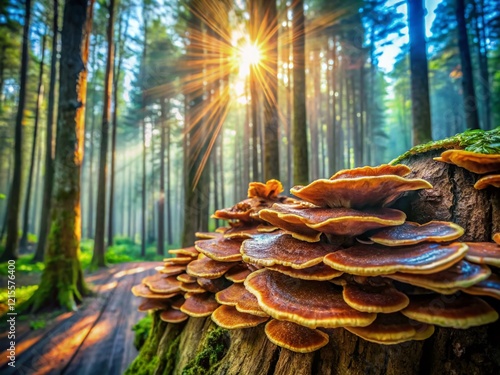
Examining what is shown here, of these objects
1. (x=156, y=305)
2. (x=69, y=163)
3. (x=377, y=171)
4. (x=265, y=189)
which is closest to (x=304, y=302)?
(x=377, y=171)

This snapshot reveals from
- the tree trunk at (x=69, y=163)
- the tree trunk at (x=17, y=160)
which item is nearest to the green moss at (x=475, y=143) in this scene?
the tree trunk at (x=69, y=163)

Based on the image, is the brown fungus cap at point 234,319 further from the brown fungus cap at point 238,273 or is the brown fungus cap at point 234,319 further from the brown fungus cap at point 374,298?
the brown fungus cap at point 374,298

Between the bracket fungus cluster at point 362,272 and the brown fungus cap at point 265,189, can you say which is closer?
the bracket fungus cluster at point 362,272

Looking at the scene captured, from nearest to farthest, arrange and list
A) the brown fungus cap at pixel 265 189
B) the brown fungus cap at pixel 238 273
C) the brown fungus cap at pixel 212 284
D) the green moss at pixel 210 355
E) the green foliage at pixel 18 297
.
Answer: the brown fungus cap at pixel 238 273 < the green moss at pixel 210 355 < the brown fungus cap at pixel 212 284 < the brown fungus cap at pixel 265 189 < the green foliage at pixel 18 297

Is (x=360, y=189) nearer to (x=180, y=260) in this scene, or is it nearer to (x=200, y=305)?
(x=200, y=305)

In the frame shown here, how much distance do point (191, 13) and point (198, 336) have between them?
30.9 ft

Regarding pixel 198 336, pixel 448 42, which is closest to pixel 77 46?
pixel 198 336

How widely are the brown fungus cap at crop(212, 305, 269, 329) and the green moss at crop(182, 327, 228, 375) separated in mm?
418

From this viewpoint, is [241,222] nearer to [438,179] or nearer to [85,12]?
[438,179]

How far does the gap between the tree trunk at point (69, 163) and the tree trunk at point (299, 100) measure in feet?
17.8

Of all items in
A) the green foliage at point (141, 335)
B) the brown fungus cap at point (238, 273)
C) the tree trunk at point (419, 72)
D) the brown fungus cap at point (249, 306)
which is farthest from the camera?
the tree trunk at point (419, 72)

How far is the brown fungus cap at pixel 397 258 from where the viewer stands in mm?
953

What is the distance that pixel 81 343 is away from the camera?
4320 mm

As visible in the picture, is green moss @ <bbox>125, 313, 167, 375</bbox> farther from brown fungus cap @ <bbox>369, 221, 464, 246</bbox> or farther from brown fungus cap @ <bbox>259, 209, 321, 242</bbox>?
brown fungus cap @ <bbox>369, 221, 464, 246</bbox>
